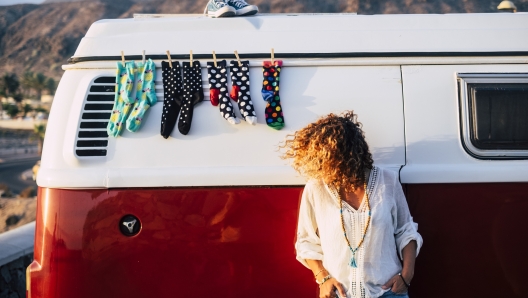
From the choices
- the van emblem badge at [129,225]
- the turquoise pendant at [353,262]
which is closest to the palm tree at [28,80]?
the van emblem badge at [129,225]

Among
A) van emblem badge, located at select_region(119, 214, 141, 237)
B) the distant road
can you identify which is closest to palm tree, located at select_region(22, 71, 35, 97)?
the distant road

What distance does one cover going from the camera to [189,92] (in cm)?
307

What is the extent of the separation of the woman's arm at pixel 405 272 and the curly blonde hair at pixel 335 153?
39 centimetres

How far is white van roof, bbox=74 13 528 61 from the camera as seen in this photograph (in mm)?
3129

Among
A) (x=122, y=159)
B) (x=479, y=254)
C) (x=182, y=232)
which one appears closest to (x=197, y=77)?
(x=122, y=159)

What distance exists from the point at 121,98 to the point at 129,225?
71cm

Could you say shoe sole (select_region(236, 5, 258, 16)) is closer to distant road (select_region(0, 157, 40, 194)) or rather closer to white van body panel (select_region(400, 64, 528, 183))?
white van body panel (select_region(400, 64, 528, 183))

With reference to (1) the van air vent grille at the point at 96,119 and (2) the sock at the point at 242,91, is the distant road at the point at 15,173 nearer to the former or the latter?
(1) the van air vent grille at the point at 96,119

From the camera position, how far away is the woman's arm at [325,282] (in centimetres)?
269

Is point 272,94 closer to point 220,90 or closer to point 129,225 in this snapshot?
point 220,90

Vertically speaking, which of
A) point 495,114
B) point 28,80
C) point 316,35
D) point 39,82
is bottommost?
point 495,114

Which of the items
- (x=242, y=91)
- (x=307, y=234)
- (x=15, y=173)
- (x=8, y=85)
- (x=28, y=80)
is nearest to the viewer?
(x=307, y=234)

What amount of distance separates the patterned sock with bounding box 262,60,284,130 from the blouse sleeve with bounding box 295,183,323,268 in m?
0.43

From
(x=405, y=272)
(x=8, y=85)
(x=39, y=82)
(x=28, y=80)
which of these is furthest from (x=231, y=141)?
(x=28, y=80)
